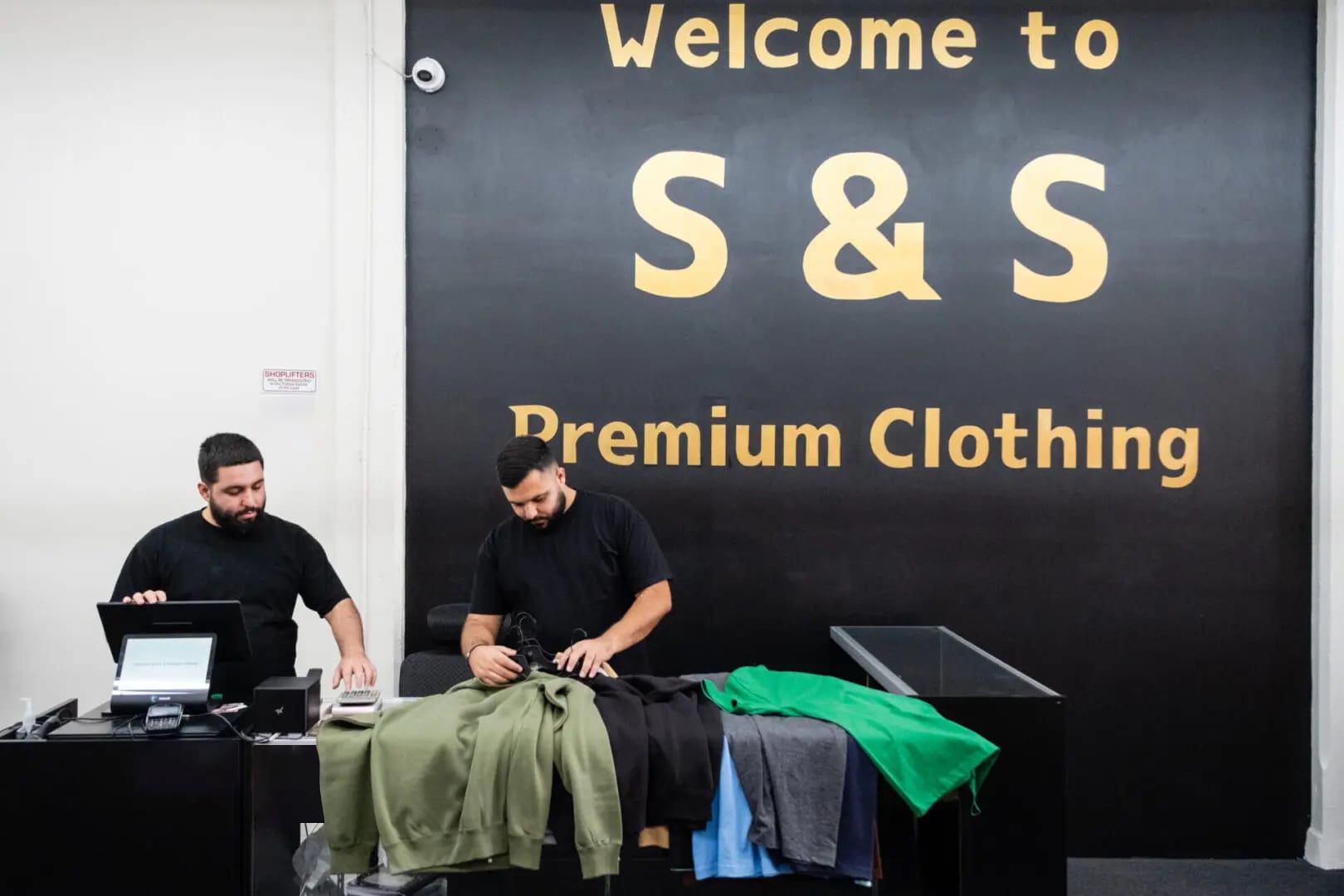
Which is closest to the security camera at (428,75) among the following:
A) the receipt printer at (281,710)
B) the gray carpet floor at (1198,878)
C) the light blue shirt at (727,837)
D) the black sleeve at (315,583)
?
the black sleeve at (315,583)

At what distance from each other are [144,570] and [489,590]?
3.60 ft

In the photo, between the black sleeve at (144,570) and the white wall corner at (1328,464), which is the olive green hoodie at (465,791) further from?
the white wall corner at (1328,464)

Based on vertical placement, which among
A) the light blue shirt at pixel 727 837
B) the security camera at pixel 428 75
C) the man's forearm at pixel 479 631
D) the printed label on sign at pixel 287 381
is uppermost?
the security camera at pixel 428 75

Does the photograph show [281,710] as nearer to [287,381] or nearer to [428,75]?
[287,381]

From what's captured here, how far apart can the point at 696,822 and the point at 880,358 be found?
2258mm

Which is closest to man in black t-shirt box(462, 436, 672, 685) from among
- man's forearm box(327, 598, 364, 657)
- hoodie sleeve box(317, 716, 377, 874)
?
man's forearm box(327, 598, 364, 657)

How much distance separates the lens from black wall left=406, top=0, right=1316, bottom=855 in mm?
3779

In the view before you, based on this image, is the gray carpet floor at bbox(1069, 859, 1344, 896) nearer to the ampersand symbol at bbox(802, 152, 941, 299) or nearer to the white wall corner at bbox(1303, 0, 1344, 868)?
the white wall corner at bbox(1303, 0, 1344, 868)

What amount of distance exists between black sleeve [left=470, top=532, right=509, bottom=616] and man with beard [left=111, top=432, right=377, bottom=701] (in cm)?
39

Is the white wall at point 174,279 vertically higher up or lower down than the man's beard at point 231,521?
higher up

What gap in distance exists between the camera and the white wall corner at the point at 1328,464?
12.2ft

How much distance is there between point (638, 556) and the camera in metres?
2.96

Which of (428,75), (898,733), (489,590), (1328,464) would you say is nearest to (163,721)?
(489,590)

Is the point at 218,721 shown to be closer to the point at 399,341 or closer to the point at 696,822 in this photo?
the point at 696,822
